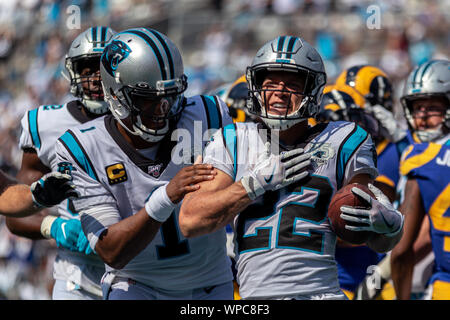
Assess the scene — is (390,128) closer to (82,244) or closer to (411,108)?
(411,108)

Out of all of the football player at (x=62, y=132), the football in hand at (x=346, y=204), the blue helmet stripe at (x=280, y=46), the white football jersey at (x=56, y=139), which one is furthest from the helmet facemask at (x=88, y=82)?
Result: the football in hand at (x=346, y=204)

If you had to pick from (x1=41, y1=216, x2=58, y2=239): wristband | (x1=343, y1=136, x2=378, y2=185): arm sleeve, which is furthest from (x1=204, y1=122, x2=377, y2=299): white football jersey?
(x1=41, y1=216, x2=58, y2=239): wristband

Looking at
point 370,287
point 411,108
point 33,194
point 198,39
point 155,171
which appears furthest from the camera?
point 198,39

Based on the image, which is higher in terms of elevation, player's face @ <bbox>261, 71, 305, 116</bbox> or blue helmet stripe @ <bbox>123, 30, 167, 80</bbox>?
blue helmet stripe @ <bbox>123, 30, 167, 80</bbox>

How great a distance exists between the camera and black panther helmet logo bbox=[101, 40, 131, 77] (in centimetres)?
379

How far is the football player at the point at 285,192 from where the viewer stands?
3.21m

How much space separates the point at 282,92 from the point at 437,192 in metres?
1.52

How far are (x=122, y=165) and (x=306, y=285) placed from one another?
111 centimetres

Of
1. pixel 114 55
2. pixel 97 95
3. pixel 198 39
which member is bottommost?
pixel 97 95

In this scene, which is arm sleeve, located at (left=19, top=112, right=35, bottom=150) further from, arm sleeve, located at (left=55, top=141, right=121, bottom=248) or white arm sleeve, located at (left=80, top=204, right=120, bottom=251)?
white arm sleeve, located at (left=80, top=204, right=120, bottom=251)

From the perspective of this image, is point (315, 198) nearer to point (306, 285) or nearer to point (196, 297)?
point (306, 285)

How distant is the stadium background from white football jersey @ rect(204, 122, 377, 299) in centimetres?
758

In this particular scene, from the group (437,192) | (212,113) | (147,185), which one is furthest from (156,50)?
(437,192)

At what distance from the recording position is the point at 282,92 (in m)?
3.49
